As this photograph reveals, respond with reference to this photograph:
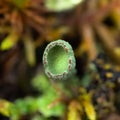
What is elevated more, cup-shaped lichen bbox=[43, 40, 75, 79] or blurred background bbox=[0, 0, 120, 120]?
cup-shaped lichen bbox=[43, 40, 75, 79]

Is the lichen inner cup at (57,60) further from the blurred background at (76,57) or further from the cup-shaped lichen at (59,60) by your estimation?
the blurred background at (76,57)

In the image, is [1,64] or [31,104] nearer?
[31,104]

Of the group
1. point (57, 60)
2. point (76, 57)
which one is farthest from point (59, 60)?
point (76, 57)

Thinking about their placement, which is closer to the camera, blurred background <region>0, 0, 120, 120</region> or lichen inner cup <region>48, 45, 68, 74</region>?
lichen inner cup <region>48, 45, 68, 74</region>

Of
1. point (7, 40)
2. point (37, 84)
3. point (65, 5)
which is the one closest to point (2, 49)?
point (7, 40)

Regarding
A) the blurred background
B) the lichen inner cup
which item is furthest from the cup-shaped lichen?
the blurred background

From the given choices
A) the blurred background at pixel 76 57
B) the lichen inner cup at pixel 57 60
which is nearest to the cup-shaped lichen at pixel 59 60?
the lichen inner cup at pixel 57 60

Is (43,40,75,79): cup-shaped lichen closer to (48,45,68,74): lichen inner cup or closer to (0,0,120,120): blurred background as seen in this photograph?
(48,45,68,74): lichen inner cup

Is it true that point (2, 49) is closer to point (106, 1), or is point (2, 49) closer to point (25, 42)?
point (25, 42)
